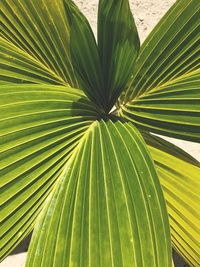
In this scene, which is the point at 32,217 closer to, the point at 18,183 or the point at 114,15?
the point at 18,183

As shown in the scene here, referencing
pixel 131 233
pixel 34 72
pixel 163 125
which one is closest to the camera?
pixel 131 233

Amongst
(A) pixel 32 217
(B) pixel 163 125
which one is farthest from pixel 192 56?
(A) pixel 32 217

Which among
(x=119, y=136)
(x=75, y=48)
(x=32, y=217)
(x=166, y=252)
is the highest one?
(x=75, y=48)

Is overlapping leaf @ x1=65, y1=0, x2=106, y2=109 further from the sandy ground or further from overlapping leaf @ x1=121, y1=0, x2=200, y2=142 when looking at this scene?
the sandy ground

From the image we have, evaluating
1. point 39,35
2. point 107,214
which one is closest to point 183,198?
point 107,214

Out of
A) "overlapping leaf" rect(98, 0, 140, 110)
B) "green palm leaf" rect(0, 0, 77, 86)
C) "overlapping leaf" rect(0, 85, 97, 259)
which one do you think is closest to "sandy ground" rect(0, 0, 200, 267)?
"green palm leaf" rect(0, 0, 77, 86)

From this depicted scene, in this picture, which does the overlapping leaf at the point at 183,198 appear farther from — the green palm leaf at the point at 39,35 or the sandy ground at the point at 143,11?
the sandy ground at the point at 143,11

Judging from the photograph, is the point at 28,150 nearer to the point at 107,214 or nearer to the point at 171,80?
the point at 107,214

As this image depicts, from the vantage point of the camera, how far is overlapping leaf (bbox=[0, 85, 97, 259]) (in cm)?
82

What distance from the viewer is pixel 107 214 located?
0.73m

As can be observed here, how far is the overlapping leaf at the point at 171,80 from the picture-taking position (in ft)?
3.06

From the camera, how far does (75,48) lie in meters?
0.90

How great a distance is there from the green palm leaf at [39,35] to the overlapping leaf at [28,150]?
21cm

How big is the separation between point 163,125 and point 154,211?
253 millimetres
